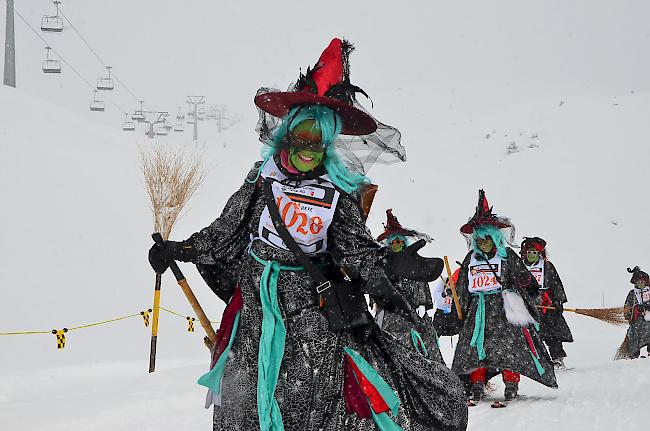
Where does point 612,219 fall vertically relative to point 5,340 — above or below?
above

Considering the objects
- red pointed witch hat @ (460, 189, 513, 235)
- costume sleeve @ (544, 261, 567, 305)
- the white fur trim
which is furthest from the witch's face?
costume sleeve @ (544, 261, 567, 305)

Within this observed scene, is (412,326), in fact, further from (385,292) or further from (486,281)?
(385,292)

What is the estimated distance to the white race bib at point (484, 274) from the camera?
823 cm

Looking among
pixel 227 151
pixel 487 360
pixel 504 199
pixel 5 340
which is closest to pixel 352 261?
pixel 487 360

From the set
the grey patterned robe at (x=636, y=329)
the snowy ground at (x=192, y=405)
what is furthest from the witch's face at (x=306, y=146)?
the grey patterned robe at (x=636, y=329)

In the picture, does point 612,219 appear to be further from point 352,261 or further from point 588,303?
point 352,261

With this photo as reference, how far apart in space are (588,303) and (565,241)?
411 cm

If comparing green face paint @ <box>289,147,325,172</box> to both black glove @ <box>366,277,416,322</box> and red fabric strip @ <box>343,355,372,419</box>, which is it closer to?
black glove @ <box>366,277,416,322</box>

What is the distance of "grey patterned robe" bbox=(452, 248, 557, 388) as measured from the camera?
8.02 metres

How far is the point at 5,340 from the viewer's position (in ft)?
41.5

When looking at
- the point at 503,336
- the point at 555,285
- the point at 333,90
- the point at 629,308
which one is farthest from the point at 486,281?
the point at 629,308

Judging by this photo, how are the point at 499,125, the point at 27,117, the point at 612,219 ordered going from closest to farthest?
the point at 27,117, the point at 612,219, the point at 499,125

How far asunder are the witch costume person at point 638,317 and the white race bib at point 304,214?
10.9 metres

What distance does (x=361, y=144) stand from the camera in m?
4.00
